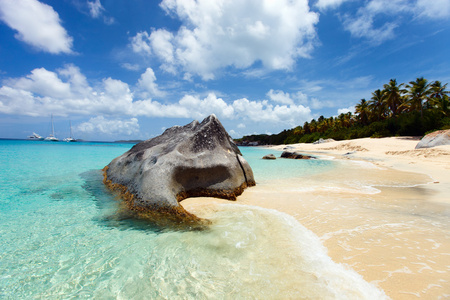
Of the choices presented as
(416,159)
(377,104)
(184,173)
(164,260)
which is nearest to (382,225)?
(164,260)

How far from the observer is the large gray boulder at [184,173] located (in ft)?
18.3

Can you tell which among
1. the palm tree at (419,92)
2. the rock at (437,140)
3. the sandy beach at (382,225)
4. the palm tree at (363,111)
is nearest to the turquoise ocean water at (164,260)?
the sandy beach at (382,225)

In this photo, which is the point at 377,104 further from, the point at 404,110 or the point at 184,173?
the point at 184,173

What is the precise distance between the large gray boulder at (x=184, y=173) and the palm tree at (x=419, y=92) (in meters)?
49.5

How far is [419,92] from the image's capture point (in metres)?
40.4

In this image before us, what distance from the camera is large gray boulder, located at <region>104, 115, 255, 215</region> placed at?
5574 millimetres

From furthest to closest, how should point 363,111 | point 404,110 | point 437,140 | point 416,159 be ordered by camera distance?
point 363,111 < point 404,110 < point 437,140 < point 416,159

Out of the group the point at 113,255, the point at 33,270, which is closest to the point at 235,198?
the point at 113,255

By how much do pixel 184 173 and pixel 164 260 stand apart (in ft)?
11.0

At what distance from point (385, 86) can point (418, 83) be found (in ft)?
36.6

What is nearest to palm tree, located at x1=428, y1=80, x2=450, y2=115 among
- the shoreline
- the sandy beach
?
the shoreline

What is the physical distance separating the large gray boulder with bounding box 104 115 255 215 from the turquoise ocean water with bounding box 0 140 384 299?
854 millimetres

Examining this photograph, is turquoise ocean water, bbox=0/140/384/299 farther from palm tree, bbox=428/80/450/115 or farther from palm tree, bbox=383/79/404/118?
palm tree, bbox=383/79/404/118

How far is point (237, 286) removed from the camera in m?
2.75
